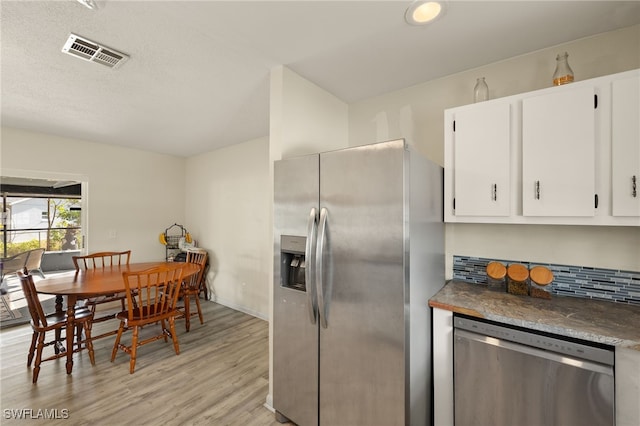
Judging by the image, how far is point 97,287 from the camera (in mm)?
2541

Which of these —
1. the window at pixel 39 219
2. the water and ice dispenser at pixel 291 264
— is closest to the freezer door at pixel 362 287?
the water and ice dispenser at pixel 291 264

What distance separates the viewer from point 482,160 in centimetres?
171

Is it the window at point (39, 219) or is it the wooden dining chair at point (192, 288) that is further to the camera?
the window at point (39, 219)

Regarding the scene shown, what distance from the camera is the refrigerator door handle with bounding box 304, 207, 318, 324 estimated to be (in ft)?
5.18

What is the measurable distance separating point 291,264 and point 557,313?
1.50m

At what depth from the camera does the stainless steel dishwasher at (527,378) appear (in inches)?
45.5

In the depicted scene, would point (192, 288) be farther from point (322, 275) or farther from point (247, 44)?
point (247, 44)

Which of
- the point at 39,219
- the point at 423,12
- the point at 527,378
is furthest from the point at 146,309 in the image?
the point at 39,219

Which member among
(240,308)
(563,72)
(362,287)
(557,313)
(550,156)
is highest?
(563,72)

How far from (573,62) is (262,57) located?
207 centimetres

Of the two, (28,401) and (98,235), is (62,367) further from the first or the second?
(98,235)

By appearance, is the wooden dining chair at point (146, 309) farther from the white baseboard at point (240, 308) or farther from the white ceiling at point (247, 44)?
the white ceiling at point (247, 44)

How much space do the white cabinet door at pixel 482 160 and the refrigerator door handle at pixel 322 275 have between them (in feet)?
3.06

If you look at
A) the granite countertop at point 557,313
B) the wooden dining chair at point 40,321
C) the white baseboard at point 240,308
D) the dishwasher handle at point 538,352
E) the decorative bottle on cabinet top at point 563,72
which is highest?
the decorative bottle on cabinet top at point 563,72
